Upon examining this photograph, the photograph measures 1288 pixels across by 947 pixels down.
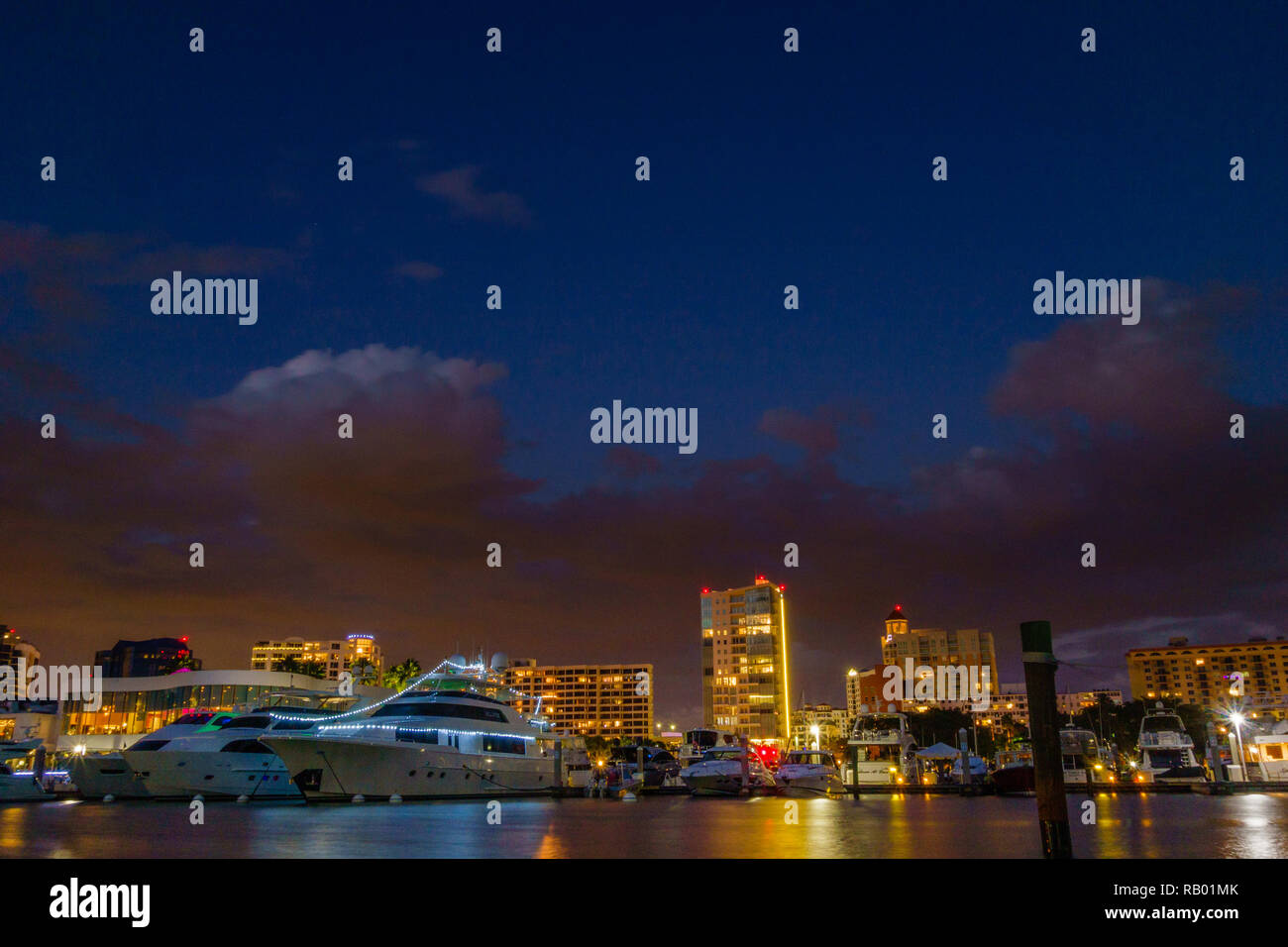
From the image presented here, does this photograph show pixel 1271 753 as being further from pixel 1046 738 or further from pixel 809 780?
pixel 1046 738

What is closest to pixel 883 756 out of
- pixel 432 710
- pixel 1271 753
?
pixel 1271 753

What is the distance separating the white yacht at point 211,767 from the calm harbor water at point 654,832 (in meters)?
9.98

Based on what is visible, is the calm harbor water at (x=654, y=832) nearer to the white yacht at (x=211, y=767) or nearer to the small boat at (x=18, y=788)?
the white yacht at (x=211, y=767)

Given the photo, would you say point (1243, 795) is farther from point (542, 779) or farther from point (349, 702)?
point (349, 702)

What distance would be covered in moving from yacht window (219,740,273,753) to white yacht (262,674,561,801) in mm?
1159

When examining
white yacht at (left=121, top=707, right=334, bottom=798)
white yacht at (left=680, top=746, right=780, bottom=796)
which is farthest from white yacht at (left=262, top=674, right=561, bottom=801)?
white yacht at (left=680, top=746, right=780, bottom=796)

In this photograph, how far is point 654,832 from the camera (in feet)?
67.6

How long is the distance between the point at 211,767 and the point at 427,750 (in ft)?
34.1

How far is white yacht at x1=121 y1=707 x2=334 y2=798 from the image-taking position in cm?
4091

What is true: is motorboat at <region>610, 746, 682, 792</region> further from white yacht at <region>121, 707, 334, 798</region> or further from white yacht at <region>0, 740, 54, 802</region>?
Result: white yacht at <region>0, 740, 54, 802</region>

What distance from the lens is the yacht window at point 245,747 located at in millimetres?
41750

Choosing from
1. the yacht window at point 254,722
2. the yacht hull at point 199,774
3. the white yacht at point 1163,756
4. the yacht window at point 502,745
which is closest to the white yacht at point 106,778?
the yacht hull at point 199,774
